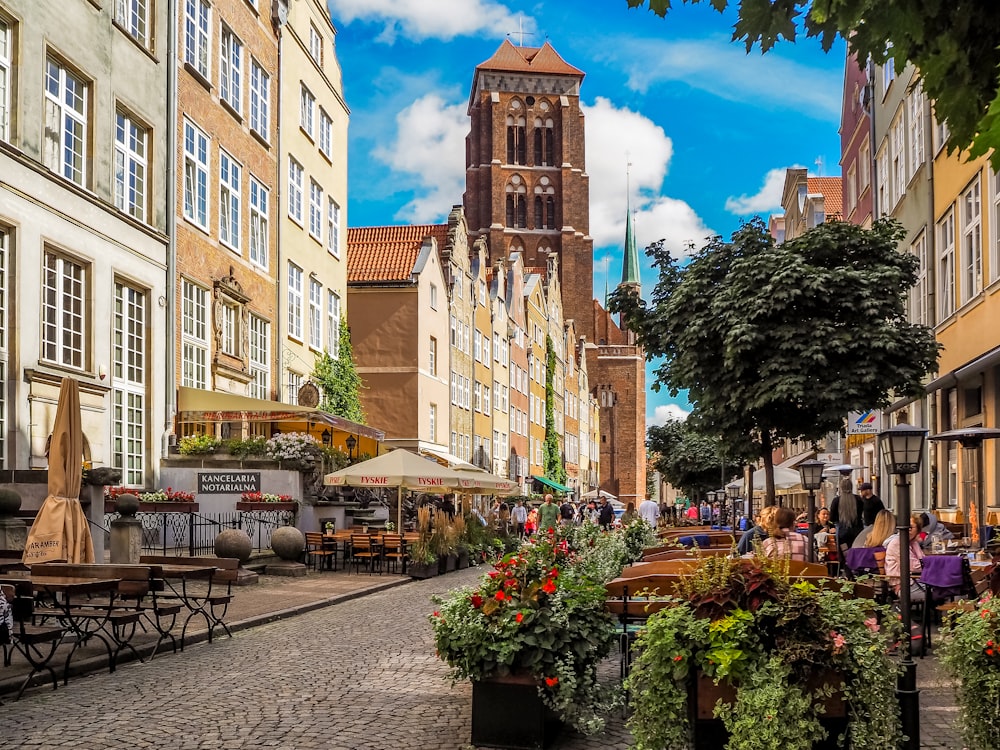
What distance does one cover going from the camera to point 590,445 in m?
95.1

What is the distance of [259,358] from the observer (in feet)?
102

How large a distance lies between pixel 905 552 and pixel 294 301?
28.2m

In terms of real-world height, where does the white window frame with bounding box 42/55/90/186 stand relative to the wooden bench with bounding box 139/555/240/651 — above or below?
above

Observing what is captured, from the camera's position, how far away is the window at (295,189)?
111 feet

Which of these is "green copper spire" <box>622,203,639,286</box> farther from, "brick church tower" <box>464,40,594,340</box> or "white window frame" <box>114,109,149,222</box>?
"white window frame" <box>114,109,149,222</box>

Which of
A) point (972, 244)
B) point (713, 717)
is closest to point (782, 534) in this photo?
point (713, 717)

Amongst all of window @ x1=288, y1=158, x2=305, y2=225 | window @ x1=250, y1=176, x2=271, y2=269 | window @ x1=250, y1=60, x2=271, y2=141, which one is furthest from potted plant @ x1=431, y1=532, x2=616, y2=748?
window @ x1=288, y1=158, x2=305, y2=225

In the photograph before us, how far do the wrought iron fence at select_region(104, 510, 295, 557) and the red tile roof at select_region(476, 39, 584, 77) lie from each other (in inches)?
2662

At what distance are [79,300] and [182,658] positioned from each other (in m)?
12.4

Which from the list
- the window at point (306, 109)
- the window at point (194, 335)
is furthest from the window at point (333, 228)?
the window at point (194, 335)

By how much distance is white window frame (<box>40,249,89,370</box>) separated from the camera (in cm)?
2044

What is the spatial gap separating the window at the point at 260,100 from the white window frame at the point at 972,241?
1784cm

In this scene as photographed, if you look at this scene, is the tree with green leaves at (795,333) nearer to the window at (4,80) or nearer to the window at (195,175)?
the window at (4,80)

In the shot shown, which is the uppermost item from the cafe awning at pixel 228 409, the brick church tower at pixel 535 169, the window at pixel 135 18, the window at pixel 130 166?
the brick church tower at pixel 535 169
